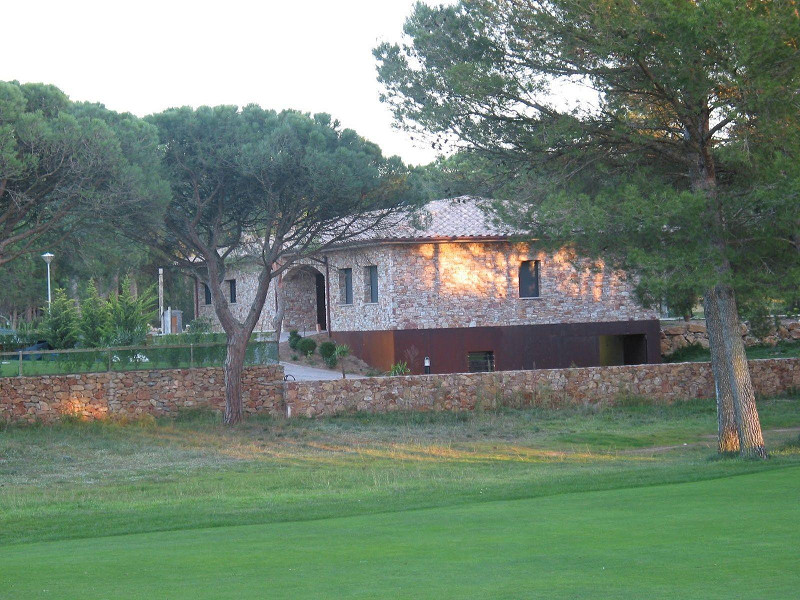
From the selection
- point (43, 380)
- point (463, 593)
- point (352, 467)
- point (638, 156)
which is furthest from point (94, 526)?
point (43, 380)

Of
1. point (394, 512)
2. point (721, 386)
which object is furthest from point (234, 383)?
point (394, 512)

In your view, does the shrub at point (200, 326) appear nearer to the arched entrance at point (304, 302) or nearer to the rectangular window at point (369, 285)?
the arched entrance at point (304, 302)

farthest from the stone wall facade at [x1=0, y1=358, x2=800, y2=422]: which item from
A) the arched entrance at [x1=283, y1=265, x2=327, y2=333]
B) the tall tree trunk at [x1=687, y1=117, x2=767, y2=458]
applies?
the arched entrance at [x1=283, y1=265, x2=327, y2=333]

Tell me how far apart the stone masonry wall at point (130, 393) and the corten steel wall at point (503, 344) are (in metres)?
6.72

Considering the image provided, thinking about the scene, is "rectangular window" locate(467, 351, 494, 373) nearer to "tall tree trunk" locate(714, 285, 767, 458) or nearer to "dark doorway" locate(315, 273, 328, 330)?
"dark doorway" locate(315, 273, 328, 330)

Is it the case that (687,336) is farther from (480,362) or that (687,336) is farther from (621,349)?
(480,362)

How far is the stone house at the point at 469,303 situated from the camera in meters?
33.4

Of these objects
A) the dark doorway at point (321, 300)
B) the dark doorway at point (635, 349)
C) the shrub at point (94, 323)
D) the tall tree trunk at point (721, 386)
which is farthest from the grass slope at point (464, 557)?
the dark doorway at point (321, 300)

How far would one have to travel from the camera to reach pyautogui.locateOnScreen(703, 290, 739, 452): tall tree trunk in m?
19.0

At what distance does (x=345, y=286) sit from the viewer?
36.9 meters

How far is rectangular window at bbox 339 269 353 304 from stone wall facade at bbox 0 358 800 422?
918 centimetres

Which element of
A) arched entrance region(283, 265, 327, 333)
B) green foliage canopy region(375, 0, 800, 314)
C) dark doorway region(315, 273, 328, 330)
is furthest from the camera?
arched entrance region(283, 265, 327, 333)

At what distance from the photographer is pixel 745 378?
59.7ft

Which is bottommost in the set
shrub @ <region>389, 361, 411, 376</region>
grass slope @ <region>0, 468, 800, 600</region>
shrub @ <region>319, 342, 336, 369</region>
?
grass slope @ <region>0, 468, 800, 600</region>
